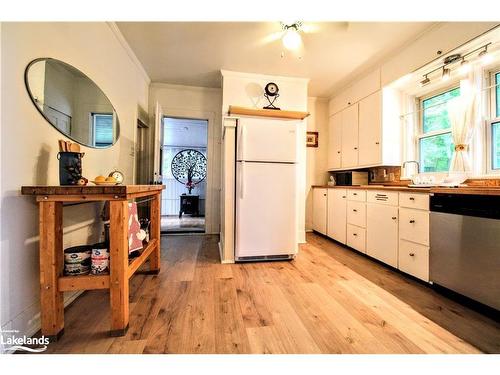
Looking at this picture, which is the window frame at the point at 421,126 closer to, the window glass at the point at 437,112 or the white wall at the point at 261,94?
the window glass at the point at 437,112

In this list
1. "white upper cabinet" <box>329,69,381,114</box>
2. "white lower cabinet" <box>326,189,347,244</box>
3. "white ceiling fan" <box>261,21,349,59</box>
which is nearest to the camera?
"white ceiling fan" <box>261,21,349,59</box>

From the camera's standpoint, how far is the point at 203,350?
1.10 metres

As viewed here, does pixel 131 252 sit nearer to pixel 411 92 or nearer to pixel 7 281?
pixel 7 281

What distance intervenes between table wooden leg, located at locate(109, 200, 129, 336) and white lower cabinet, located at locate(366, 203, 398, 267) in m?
2.38

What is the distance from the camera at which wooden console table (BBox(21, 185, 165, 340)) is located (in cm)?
112

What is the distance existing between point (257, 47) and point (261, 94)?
741mm

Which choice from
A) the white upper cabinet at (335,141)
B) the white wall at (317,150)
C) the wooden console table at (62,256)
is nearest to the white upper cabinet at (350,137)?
the white upper cabinet at (335,141)

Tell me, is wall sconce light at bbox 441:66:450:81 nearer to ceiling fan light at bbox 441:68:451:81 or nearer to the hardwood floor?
ceiling fan light at bbox 441:68:451:81

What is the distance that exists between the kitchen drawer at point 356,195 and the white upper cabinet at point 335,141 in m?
0.93

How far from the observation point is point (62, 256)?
1212mm

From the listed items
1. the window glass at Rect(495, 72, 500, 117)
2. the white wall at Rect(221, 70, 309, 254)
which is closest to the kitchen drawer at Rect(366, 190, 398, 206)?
the white wall at Rect(221, 70, 309, 254)

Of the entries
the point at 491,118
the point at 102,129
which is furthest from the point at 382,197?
the point at 102,129

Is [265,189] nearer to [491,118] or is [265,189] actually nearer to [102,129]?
[102,129]
